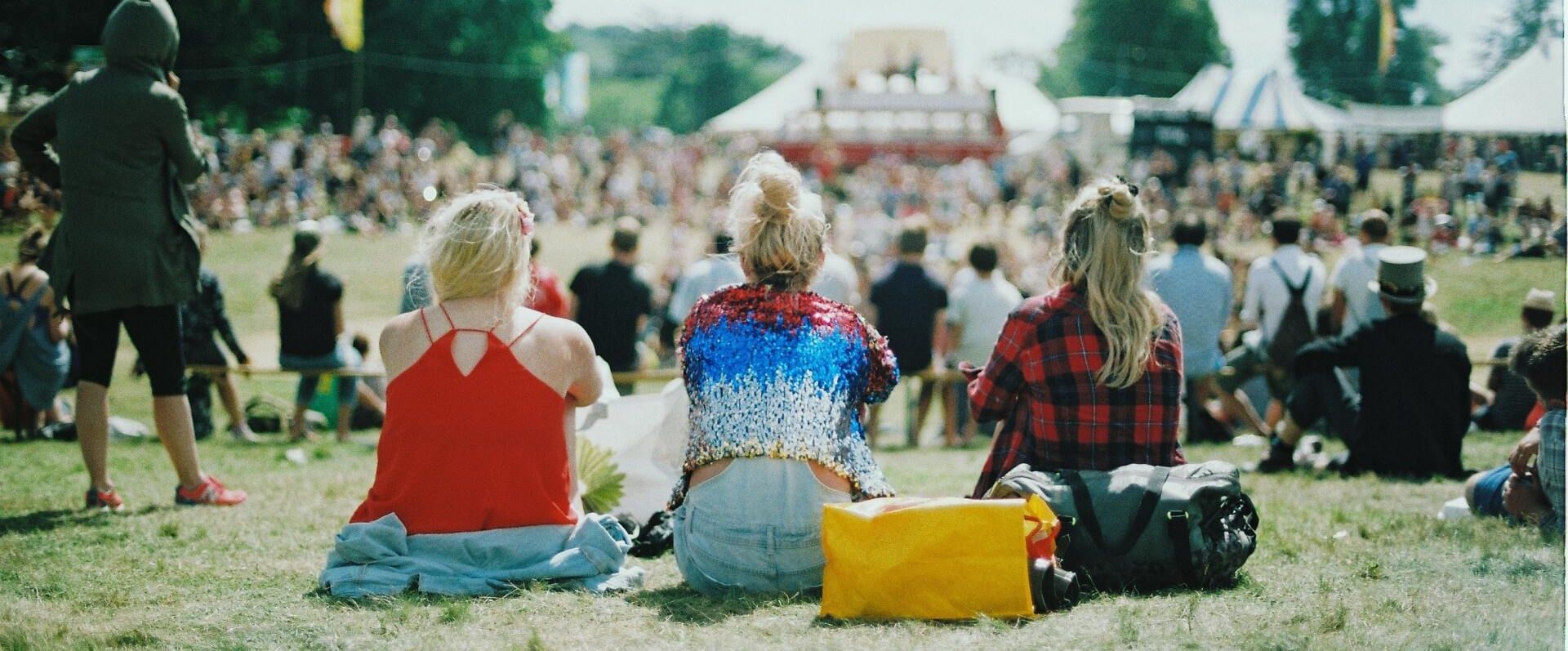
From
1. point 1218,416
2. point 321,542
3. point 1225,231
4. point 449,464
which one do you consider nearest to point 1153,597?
point 449,464

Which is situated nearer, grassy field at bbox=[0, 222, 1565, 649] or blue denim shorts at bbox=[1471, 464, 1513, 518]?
grassy field at bbox=[0, 222, 1565, 649]

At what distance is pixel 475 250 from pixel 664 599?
3.87 feet

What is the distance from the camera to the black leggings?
17.2 ft

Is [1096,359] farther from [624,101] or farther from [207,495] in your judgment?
[624,101]

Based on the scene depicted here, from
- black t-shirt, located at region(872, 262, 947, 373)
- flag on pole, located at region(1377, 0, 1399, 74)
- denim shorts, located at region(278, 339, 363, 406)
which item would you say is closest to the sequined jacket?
black t-shirt, located at region(872, 262, 947, 373)

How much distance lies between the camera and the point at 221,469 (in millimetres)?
7430

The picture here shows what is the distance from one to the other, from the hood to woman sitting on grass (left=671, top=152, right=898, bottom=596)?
2.53 metres

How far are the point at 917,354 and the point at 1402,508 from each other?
14.3ft

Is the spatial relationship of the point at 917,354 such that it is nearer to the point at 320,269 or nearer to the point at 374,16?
the point at 320,269

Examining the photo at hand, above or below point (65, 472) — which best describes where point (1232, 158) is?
above

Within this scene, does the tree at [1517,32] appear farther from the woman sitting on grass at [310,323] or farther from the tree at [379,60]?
the tree at [379,60]

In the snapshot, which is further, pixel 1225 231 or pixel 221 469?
pixel 1225 231

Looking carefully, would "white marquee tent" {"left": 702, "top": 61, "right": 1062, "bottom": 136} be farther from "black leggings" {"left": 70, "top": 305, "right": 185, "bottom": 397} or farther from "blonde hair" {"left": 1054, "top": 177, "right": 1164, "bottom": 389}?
"blonde hair" {"left": 1054, "top": 177, "right": 1164, "bottom": 389}

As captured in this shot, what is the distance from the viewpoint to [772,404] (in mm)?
3994
